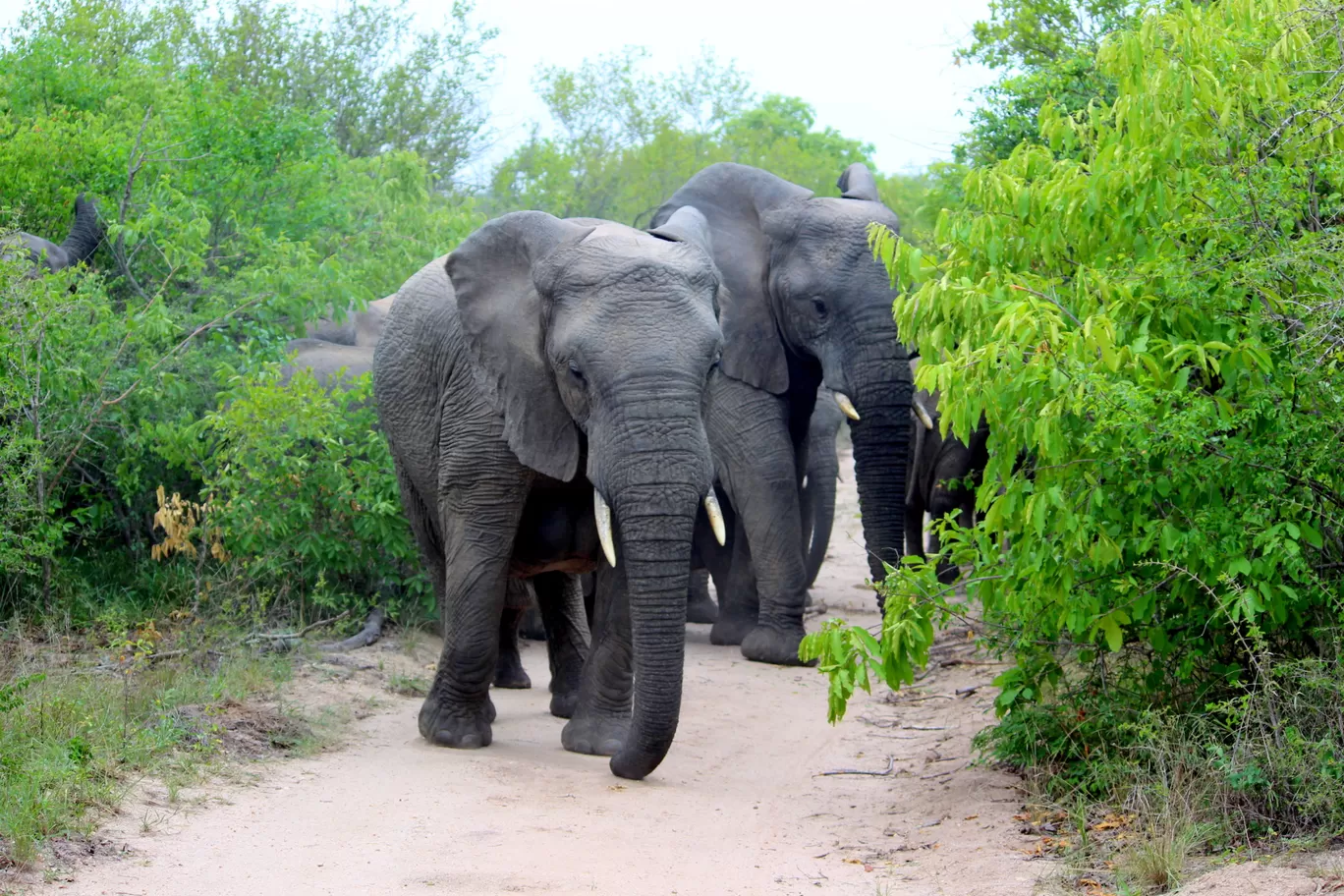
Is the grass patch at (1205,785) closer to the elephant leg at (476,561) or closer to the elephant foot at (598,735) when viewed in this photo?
the elephant foot at (598,735)

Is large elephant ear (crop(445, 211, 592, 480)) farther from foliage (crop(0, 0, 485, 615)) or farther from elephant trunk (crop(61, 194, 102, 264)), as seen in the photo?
elephant trunk (crop(61, 194, 102, 264))

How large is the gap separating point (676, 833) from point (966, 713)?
2.71m

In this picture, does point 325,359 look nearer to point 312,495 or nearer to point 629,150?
point 312,495

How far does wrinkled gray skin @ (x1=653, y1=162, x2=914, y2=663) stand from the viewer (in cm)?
921

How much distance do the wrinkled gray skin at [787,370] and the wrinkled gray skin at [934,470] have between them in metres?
1.17

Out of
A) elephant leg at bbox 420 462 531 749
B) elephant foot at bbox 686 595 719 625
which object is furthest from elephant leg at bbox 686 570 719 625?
elephant leg at bbox 420 462 531 749

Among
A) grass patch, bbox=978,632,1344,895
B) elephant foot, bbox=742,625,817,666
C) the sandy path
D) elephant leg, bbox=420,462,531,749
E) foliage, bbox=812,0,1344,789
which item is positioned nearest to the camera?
grass patch, bbox=978,632,1344,895

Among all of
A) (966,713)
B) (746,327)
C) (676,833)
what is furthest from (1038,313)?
(746,327)

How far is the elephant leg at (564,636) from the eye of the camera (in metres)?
8.02

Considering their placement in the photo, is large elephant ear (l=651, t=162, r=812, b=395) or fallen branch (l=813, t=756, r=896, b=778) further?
large elephant ear (l=651, t=162, r=812, b=395)

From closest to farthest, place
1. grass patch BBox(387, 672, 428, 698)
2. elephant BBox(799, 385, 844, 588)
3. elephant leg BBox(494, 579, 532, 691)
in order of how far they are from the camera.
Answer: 1. grass patch BBox(387, 672, 428, 698)
2. elephant leg BBox(494, 579, 532, 691)
3. elephant BBox(799, 385, 844, 588)

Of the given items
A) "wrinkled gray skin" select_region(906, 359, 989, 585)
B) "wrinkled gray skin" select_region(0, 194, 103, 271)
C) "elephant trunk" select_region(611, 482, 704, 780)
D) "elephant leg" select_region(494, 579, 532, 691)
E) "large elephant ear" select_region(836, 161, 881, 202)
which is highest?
"large elephant ear" select_region(836, 161, 881, 202)

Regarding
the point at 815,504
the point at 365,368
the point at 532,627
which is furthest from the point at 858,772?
the point at 365,368

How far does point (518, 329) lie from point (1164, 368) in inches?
107
